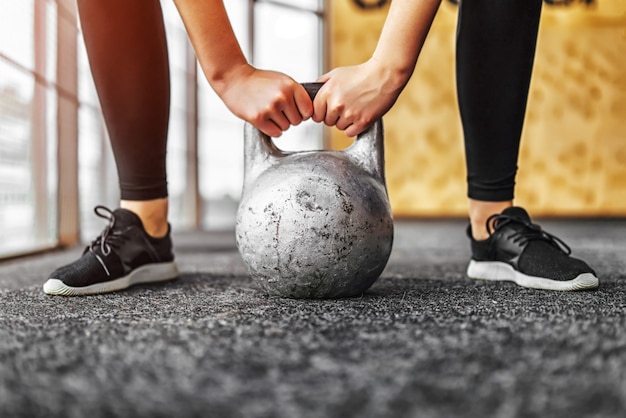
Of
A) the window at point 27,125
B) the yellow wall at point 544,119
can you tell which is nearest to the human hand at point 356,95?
the window at point 27,125

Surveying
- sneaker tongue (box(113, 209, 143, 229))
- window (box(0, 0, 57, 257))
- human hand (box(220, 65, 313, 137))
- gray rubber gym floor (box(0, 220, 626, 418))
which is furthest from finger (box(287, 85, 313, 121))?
window (box(0, 0, 57, 257))

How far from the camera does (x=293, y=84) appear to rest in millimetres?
968

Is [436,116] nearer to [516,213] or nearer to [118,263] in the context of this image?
[516,213]

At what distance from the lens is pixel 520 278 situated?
111 centimetres

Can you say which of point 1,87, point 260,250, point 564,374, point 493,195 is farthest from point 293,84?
point 1,87

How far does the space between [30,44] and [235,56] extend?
1.38 m

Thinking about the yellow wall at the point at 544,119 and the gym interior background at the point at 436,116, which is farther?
the yellow wall at the point at 544,119

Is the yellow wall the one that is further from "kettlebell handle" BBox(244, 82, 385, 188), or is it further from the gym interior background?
"kettlebell handle" BBox(244, 82, 385, 188)

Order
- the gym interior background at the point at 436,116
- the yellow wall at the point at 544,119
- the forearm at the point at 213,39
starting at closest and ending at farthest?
1. the forearm at the point at 213,39
2. the gym interior background at the point at 436,116
3. the yellow wall at the point at 544,119

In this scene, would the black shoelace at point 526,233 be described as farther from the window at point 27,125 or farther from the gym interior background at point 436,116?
the gym interior background at point 436,116

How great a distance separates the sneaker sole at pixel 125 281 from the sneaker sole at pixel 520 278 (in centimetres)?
59

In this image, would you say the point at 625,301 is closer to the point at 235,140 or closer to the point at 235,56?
the point at 235,56

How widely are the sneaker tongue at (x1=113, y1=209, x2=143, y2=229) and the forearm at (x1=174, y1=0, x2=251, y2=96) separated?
32 cm

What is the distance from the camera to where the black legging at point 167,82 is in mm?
1148
